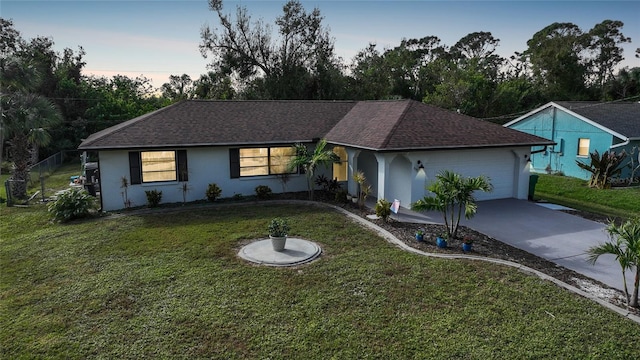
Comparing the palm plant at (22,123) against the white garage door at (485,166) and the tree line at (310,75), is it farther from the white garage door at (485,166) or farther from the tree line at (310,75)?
the white garage door at (485,166)

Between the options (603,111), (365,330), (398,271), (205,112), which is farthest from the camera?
(603,111)

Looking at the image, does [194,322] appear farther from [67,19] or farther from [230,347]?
[67,19]

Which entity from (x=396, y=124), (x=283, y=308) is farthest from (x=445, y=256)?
(x=396, y=124)

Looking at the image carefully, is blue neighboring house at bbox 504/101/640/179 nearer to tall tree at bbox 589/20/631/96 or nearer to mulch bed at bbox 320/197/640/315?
mulch bed at bbox 320/197/640/315

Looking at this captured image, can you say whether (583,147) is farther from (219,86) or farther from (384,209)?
(219,86)

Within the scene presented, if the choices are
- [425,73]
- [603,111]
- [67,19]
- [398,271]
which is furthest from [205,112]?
[425,73]

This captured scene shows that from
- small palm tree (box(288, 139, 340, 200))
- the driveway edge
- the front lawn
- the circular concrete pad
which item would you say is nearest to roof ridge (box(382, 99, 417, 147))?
small palm tree (box(288, 139, 340, 200))
